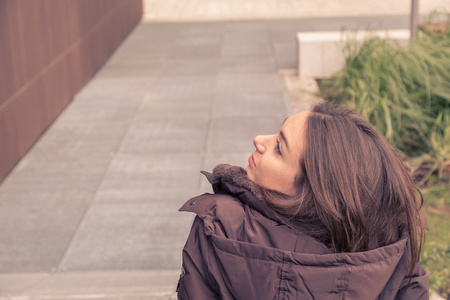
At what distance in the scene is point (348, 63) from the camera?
9.05 metres

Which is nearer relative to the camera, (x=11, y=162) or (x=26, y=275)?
(x=26, y=275)

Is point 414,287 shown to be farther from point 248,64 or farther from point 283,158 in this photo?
point 248,64

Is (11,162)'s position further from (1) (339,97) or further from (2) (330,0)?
(2) (330,0)

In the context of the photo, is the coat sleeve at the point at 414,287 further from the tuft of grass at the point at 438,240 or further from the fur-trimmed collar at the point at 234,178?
the tuft of grass at the point at 438,240

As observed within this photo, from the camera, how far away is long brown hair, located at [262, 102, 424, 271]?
176cm

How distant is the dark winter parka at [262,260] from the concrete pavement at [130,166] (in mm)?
2486

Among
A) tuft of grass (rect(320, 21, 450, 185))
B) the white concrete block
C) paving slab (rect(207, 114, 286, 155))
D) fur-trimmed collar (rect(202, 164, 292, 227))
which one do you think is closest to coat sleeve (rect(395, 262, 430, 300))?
fur-trimmed collar (rect(202, 164, 292, 227))

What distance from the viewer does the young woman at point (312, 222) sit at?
1.76 m

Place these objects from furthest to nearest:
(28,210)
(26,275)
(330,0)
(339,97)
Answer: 1. (330,0)
2. (339,97)
3. (28,210)
4. (26,275)

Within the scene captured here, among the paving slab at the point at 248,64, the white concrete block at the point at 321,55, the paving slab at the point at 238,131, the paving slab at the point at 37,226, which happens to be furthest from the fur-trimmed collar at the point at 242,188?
the paving slab at the point at 248,64

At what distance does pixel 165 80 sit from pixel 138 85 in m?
0.48

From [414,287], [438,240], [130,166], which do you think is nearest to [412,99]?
[438,240]

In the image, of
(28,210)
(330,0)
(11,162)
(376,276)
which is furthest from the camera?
(330,0)

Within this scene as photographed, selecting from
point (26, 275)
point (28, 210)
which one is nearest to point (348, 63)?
point (28, 210)
